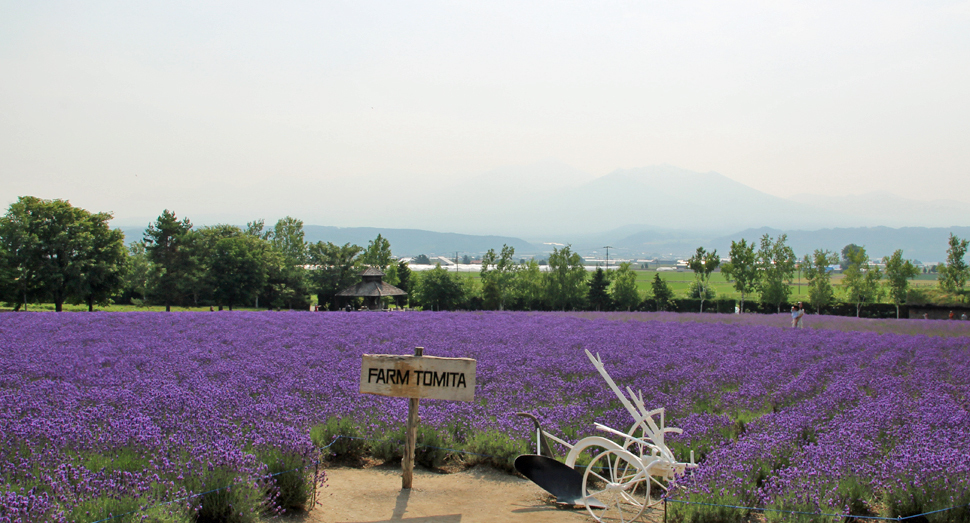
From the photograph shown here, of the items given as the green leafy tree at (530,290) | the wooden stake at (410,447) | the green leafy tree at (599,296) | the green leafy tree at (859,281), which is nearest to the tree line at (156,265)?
the green leafy tree at (530,290)

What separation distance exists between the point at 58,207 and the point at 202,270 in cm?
1237

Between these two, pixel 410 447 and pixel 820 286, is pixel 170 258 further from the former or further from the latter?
pixel 820 286

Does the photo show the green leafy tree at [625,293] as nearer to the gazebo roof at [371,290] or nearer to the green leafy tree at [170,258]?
the gazebo roof at [371,290]

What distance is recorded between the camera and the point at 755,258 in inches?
1964

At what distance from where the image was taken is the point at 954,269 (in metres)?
46.4

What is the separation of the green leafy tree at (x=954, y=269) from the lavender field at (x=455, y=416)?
42661 millimetres

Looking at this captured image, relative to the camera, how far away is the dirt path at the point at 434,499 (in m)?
4.73

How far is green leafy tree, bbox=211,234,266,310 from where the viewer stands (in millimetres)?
46500

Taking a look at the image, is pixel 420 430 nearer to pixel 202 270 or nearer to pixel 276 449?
pixel 276 449

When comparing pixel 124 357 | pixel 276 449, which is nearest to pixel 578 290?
pixel 124 357

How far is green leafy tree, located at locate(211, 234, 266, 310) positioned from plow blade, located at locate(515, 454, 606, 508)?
4580 cm

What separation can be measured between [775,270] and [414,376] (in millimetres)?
50987

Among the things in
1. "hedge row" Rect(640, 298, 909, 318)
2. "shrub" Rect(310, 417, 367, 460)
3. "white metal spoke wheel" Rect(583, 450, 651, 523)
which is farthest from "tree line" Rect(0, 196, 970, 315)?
"white metal spoke wheel" Rect(583, 450, 651, 523)

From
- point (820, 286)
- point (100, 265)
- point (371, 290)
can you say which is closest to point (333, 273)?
point (371, 290)
